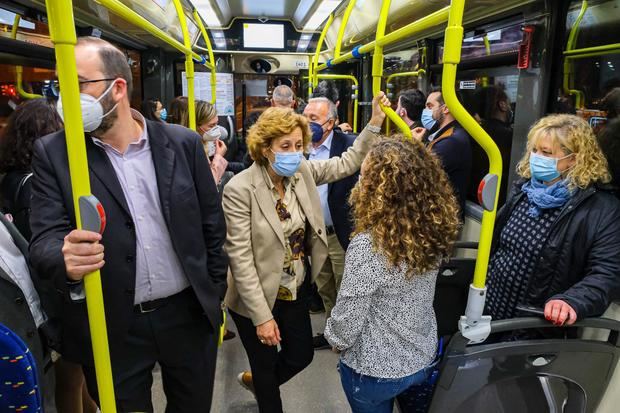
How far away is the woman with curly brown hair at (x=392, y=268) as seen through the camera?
1.53 meters

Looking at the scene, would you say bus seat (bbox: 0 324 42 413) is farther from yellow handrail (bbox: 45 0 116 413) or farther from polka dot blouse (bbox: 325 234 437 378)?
polka dot blouse (bbox: 325 234 437 378)

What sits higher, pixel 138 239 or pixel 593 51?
pixel 593 51

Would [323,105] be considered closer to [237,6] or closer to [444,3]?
[444,3]

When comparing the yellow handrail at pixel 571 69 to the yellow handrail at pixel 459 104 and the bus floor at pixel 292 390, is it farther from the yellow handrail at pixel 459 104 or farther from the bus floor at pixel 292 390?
the bus floor at pixel 292 390

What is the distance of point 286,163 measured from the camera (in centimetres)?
204

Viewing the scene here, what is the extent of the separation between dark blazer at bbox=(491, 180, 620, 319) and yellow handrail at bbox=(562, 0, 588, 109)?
830mm

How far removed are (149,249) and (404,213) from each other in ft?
2.83

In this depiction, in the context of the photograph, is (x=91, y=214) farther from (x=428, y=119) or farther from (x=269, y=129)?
(x=428, y=119)

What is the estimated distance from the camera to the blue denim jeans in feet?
5.46

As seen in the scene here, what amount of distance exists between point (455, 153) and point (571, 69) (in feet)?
2.60

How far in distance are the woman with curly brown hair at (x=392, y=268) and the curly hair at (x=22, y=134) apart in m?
1.43

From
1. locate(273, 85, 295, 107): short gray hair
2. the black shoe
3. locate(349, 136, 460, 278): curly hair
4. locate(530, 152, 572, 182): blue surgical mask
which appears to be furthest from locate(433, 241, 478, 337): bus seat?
locate(273, 85, 295, 107): short gray hair

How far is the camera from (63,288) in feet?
4.39

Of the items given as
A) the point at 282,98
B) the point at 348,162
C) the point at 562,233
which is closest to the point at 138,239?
the point at 348,162
